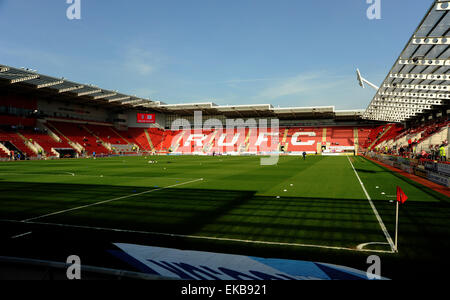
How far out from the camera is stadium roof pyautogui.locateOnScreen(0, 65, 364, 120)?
40125 mm

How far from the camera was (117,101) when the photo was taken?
59219 mm

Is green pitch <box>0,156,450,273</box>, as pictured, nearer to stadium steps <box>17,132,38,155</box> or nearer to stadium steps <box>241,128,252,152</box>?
stadium steps <box>17,132,38,155</box>

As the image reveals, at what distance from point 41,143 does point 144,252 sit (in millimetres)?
51530

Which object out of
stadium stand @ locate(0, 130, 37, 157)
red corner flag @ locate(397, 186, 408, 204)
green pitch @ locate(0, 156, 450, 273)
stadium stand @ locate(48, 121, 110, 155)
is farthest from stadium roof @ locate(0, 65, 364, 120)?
red corner flag @ locate(397, 186, 408, 204)

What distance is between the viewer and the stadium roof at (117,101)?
4012 centimetres

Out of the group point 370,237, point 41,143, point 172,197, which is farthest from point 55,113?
point 370,237

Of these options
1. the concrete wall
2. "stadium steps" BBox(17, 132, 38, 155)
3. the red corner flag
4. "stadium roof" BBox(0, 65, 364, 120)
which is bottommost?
the red corner flag

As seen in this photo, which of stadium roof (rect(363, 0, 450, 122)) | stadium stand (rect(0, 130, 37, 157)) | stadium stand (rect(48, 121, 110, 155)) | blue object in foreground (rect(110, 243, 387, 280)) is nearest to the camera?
blue object in foreground (rect(110, 243, 387, 280))

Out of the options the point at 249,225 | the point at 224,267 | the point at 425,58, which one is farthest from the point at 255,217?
the point at 425,58

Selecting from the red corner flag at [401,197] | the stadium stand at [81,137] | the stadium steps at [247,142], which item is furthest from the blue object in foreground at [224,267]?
the stadium steps at [247,142]

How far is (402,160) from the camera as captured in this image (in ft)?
83.0

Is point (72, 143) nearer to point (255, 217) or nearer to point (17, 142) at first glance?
point (17, 142)

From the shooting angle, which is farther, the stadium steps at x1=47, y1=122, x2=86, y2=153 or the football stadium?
the stadium steps at x1=47, y1=122, x2=86, y2=153

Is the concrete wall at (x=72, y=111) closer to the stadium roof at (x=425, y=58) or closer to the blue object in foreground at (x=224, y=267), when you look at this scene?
the stadium roof at (x=425, y=58)
